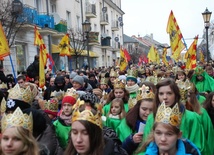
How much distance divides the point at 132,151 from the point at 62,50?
1292 centimetres

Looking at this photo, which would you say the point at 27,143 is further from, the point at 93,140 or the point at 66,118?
the point at 66,118

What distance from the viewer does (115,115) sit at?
5.80 m

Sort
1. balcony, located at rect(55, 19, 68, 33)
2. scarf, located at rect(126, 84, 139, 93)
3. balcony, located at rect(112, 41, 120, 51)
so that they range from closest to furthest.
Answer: scarf, located at rect(126, 84, 139, 93), balcony, located at rect(55, 19, 68, 33), balcony, located at rect(112, 41, 120, 51)

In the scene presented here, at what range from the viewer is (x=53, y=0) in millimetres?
25938

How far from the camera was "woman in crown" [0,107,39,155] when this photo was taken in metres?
3.14

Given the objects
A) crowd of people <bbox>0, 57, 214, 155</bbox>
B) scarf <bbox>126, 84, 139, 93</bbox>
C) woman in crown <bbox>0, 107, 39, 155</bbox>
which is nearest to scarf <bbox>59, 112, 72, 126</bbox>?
crowd of people <bbox>0, 57, 214, 155</bbox>

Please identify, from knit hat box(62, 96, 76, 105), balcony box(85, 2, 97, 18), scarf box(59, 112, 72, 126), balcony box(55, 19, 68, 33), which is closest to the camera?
scarf box(59, 112, 72, 126)

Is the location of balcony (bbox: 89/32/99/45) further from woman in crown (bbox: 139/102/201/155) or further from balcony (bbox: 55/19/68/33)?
woman in crown (bbox: 139/102/201/155)

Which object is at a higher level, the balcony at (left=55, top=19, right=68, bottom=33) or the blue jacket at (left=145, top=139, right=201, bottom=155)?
the balcony at (left=55, top=19, right=68, bottom=33)

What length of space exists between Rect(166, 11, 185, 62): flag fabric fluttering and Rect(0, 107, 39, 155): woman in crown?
404 inches

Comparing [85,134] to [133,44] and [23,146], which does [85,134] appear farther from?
[133,44]

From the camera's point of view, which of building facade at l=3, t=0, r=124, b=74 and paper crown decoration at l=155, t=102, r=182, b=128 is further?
building facade at l=3, t=0, r=124, b=74

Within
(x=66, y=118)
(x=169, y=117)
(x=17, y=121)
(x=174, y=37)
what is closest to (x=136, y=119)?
(x=66, y=118)

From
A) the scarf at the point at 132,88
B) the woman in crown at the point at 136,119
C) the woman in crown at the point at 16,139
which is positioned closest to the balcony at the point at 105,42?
the scarf at the point at 132,88
